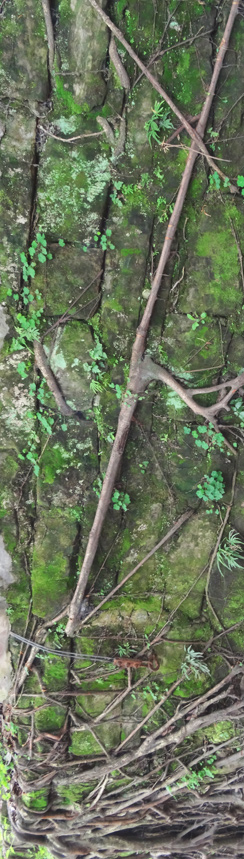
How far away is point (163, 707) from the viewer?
13.3ft

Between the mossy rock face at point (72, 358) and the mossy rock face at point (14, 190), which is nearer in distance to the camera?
the mossy rock face at point (14, 190)

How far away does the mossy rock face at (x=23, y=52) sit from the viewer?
3.31 meters

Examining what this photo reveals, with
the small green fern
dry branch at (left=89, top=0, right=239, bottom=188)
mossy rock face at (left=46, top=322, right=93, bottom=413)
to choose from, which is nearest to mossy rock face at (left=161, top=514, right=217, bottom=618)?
the small green fern

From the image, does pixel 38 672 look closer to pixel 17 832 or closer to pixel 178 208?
pixel 17 832

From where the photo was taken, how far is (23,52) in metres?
3.38

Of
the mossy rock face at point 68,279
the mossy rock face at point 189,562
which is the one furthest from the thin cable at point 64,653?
the mossy rock face at point 68,279

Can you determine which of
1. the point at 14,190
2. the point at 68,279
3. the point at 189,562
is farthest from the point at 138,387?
the point at 14,190

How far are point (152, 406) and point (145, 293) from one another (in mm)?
877

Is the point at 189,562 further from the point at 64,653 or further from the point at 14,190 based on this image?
the point at 14,190

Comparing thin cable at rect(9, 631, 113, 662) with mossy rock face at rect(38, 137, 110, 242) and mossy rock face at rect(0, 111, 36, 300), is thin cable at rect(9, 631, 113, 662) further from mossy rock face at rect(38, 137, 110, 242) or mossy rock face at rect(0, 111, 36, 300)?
mossy rock face at rect(38, 137, 110, 242)

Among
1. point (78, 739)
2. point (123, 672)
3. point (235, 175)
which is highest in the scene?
point (235, 175)

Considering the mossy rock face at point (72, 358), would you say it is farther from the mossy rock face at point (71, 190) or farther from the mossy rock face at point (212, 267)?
the mossy rock face at point (212, 267)

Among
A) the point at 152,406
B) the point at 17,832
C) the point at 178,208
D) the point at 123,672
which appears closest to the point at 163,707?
the point at 123,672

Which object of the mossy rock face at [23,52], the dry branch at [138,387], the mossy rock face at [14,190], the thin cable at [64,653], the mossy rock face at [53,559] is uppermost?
the mossy rock face at [23,52]
